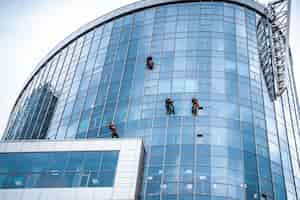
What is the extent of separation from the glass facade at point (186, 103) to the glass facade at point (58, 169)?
605 centimetres

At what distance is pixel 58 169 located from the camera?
40.8 metres

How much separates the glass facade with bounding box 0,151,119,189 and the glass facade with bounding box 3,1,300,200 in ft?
19.8

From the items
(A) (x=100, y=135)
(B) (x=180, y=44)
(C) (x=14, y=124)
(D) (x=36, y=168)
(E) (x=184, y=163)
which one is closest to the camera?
(D) (x=36, y=168)

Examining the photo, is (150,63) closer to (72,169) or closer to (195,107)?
(195,107)

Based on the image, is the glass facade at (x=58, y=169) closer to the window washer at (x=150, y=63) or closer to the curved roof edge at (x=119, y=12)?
the window washer at (x=150, y=63)

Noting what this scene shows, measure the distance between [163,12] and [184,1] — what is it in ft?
12.5

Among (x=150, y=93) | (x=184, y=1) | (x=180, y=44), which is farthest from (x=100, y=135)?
(x=184, y=1)

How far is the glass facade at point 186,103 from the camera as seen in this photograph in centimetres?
4509

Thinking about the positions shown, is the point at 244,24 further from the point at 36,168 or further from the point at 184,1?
the point at 36,168

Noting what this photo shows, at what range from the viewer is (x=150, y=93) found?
54.0 meters

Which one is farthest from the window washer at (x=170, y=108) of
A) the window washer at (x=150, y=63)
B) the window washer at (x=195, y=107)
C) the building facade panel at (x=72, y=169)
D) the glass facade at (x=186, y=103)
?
the building facade panel at (x=72, y=169)

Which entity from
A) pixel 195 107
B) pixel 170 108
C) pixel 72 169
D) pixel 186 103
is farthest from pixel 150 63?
pixel 72 169

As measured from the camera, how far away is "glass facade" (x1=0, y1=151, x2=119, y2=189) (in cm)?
3959

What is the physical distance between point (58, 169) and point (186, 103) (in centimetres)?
1857
